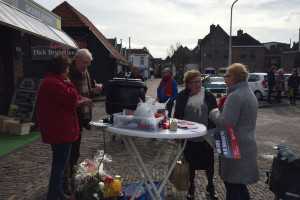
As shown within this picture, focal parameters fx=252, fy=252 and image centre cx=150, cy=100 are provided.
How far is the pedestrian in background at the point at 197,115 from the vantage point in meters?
3.49

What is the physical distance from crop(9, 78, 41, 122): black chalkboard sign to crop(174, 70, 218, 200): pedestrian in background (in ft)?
18.9

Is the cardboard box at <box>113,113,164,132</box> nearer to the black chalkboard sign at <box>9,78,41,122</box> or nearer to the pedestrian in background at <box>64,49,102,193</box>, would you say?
the pedestrian in background at <box>64,49,102,193</box>

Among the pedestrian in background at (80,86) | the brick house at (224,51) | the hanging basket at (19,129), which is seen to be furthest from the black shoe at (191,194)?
the brick house at (224,51)

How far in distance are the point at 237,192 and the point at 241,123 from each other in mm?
780

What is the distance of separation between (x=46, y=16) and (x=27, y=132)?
13.6 feet

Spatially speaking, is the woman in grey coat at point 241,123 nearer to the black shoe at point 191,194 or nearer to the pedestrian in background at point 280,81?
the black shoe at point 191,194

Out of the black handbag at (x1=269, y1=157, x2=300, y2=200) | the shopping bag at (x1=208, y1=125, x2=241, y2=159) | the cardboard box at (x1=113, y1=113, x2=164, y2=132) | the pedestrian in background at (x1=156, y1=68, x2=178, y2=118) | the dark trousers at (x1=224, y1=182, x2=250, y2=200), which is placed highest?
the pedestrian in background at (x1=156, y1=68, x2=178, y2=118)

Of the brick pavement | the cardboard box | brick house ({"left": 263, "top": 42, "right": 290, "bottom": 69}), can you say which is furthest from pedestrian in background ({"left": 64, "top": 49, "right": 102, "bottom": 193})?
brick house ({"left": 263, "top": 42, "right": 290, "bottom": 69})

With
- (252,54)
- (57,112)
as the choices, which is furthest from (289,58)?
(57,112)

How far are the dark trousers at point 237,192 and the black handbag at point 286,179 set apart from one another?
0.91 ft

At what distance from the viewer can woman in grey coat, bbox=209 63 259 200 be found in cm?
266

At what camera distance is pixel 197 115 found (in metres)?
3.50

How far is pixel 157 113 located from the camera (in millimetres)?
2797

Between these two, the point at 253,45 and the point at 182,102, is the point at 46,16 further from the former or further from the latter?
the point at 253,45
